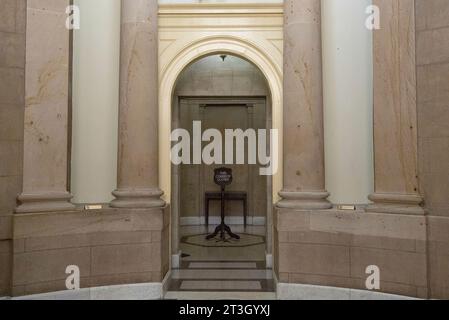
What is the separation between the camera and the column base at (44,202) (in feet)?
15.6

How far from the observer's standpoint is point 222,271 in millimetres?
6766

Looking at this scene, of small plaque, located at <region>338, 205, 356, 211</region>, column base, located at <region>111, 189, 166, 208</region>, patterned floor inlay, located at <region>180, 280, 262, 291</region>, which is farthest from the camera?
patterned floor inlay, located at <region>180, 280, 262, 291</region>

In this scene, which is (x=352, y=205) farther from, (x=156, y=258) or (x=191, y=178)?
(x=191, y=178)

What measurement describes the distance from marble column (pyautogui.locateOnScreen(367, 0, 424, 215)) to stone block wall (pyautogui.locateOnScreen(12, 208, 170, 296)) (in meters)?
3.03

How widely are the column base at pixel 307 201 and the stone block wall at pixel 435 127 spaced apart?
123cm

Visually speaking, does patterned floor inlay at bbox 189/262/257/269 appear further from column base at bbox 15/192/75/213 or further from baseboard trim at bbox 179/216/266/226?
baseboard trim at bbox 179/216/266/226

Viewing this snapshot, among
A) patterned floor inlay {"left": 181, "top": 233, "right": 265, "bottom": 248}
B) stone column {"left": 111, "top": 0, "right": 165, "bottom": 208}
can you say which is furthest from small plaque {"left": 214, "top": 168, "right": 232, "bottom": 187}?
stone column {"left": 111, "top": 0, "right": 165, "bottom": 208}

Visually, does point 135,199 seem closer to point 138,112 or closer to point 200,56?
point 138,112

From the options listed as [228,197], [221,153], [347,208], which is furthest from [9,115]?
[228,197]

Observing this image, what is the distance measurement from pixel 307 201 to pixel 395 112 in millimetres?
1632

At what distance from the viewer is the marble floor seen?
5637mm

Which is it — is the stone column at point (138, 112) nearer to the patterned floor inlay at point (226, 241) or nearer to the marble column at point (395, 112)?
the marble column at point (395, 112)
